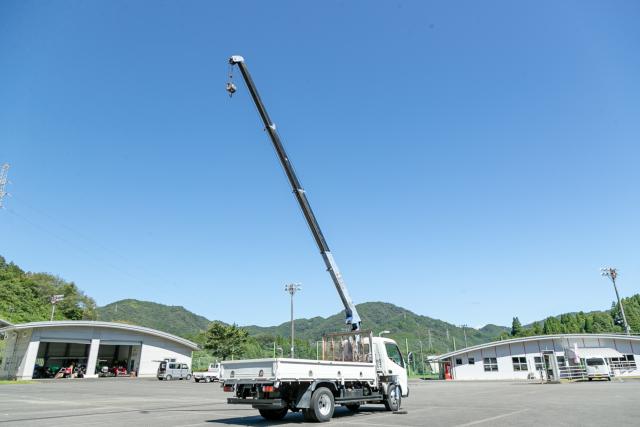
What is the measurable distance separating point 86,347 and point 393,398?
5912cm

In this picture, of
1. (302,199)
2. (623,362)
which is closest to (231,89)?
(302,199)

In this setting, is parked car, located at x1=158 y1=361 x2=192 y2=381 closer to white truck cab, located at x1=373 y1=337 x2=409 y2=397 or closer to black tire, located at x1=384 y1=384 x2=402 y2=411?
white truck cab, located at x1=373 y1=337 x2=409 y2=397

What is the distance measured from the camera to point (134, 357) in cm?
5341

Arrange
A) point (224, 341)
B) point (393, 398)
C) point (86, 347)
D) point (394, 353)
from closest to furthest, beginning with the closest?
point (393, 398)
point (394, 353)
point (86, 347)
point (224, 341)

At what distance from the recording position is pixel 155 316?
550 ft

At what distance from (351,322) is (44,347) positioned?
180ft

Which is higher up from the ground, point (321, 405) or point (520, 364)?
point (520, 364)

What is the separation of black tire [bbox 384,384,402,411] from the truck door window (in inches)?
40.9

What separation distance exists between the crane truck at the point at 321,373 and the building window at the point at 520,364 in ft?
120

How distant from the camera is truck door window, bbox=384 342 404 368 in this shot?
608 inches

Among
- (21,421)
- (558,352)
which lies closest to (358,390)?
(21,421)

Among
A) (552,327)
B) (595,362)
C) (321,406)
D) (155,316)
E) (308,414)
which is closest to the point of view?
(308,414)

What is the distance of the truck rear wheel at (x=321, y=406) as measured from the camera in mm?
11297

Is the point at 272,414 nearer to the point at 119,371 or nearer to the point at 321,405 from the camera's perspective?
the point at 321,405
